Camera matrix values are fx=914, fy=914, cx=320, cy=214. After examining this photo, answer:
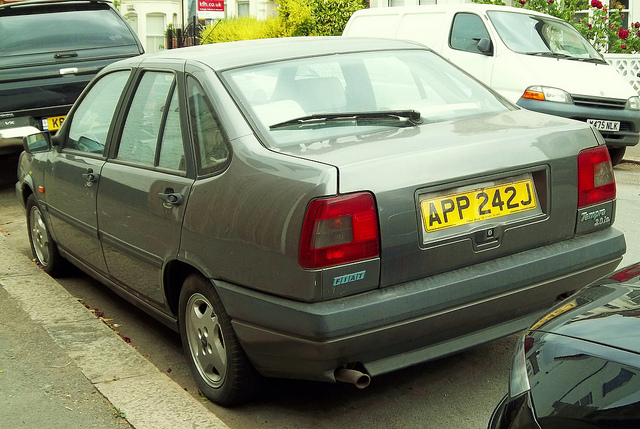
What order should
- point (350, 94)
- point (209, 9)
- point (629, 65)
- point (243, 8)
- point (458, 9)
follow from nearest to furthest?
point (350, 94), point (458, 9), point (629, 65), point (209, 9), point (243, 8)

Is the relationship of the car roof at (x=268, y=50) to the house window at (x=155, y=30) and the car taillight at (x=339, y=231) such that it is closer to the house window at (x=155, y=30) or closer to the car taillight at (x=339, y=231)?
the car taillight at (x=339, y=231)

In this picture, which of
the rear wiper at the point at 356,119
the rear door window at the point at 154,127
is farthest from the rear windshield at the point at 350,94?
the rear door window at the point at 154,127

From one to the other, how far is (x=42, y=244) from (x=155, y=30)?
4509cm

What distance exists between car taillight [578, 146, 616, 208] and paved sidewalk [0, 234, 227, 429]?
1893 mm

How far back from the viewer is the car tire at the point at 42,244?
6.23 metres

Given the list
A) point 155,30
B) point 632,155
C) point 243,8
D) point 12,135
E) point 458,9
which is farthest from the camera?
point 155,30

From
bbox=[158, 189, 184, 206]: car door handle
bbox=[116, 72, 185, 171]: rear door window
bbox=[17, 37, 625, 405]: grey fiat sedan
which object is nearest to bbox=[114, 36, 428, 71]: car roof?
bbox=[17, 37, 625, 405]: grey fiat sedan

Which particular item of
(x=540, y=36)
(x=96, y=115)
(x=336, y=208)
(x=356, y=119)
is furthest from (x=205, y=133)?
(x=540, y=36)

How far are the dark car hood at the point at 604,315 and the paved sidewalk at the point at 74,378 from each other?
1586 mm

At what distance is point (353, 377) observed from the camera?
3527mm

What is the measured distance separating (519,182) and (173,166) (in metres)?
1.60

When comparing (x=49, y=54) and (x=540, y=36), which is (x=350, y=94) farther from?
(x=540, y=36)

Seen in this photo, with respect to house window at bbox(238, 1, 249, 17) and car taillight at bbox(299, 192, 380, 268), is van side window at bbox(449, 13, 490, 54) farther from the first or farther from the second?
house window at bbox(238, 1, 249, 17)

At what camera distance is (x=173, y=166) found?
4.30 metres
